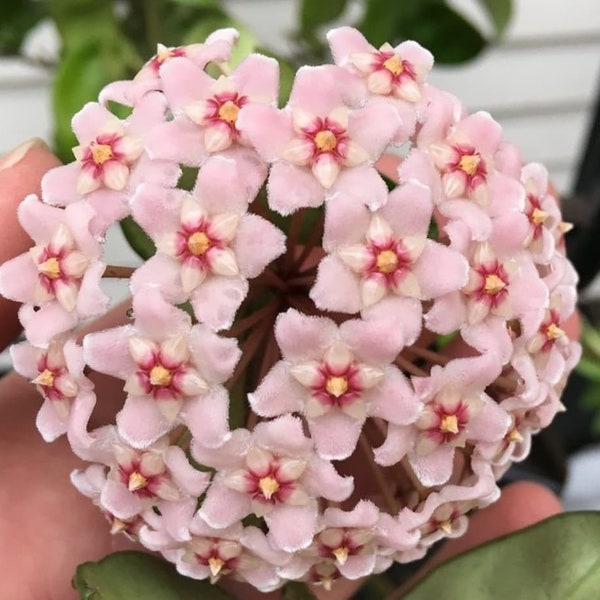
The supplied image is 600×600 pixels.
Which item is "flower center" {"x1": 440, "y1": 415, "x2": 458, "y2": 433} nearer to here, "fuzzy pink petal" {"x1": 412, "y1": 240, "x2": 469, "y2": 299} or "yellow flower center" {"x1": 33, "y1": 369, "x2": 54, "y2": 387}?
"fuzzy pink petal" {"x1": 412, "y1": 240, "x2": 469, "y2": 299}

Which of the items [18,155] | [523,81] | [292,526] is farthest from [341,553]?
[523,81]

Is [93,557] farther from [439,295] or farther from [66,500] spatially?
[439,295]

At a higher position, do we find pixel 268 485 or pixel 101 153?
pixel 101 153

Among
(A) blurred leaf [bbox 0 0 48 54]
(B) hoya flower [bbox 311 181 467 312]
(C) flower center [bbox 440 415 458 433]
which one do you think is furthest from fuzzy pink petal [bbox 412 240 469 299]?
(A) blurred leaf [bbox 0 0 48 54]

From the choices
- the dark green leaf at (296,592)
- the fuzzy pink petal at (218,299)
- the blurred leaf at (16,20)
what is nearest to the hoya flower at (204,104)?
the fuzzy pink petal at (218,299)

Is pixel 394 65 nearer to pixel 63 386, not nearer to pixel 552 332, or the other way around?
pixel 552 332

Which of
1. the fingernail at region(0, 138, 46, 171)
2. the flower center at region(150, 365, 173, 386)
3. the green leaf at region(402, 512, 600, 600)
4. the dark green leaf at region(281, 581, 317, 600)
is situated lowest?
the dark green leaf at region(281, 581, 317, 600)

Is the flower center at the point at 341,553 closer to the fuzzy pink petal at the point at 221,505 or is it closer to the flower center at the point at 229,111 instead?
the fuzzy pink petal at the point at 221,505
